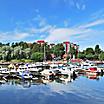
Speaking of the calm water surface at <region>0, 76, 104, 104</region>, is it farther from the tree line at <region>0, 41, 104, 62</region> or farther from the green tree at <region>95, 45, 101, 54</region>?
the green tree at <region>95, 45, 101, 54</region>

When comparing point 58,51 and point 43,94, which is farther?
point 58,51

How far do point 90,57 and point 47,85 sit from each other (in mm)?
84561

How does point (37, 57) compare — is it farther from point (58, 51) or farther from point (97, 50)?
point (97, 50)

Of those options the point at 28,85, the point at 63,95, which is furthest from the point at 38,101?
the point at 28,85

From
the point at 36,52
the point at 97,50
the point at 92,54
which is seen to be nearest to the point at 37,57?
the point at 36,52

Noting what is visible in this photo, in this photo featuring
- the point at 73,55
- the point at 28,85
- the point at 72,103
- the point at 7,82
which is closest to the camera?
the point at 72,103

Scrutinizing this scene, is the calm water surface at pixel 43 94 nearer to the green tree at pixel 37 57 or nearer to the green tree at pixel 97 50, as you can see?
the green tree at pixel 37 57

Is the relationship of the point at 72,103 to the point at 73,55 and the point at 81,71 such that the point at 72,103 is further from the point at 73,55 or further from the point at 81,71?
the point at 73,55

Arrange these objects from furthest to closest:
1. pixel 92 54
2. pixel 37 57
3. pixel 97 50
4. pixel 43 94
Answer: pixel 97 50, pixel 92 54, pixel 37 57, pixel 43 94

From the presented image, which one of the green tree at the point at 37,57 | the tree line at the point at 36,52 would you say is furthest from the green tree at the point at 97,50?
the green tree at the point at 37,57

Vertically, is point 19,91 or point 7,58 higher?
point 7,58

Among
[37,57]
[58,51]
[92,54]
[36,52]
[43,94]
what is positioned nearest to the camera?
[43,94]

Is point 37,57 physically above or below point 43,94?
above

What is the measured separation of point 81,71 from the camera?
182 ft
